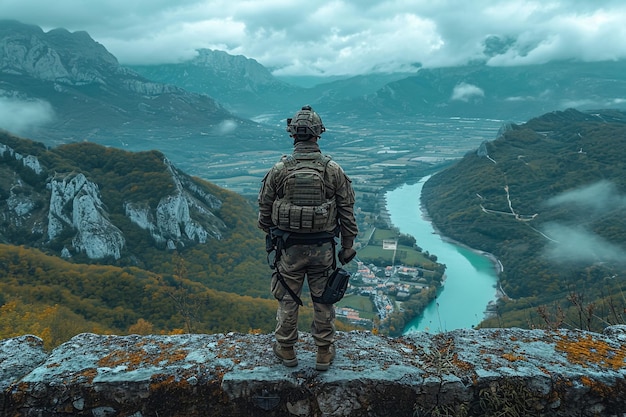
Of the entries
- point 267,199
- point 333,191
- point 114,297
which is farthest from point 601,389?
point 114,297

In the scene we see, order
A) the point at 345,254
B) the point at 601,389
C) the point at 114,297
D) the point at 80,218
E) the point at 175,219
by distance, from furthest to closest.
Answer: the point at 175,219 < the point at 80,218 < the point at 114,297 < the point at 345,254 < the point at 601,389

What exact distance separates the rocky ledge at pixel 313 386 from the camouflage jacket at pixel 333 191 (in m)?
1.80

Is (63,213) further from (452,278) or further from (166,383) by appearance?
(452,278)

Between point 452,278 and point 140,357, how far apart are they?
63.1 metres

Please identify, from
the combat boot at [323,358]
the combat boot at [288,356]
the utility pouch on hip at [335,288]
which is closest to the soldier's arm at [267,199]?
the utility pouch on hip at [335,288]

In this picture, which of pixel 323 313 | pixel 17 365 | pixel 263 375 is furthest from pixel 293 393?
pixel 17 365

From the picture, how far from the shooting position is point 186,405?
5.11 m

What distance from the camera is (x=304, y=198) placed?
5492mm

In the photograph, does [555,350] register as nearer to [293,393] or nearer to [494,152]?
[293,393]

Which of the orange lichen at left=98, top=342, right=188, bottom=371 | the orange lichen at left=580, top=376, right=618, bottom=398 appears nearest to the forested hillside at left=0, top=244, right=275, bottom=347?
the orange lichen at left=98, top=342, right=188, bottom=371

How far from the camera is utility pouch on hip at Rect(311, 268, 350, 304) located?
557 centimetres

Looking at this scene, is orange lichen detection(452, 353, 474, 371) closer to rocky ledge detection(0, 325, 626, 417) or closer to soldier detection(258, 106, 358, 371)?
rocky ledge detection(0, 325, 626, 417)

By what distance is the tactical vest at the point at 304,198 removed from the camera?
5461 millimetres

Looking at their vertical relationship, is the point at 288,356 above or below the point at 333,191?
below
